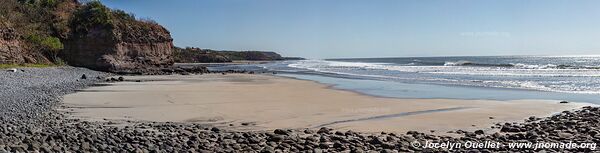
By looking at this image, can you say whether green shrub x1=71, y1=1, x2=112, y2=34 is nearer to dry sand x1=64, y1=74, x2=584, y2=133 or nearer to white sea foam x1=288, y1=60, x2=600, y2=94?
white sea foam x1=288, y1=60, x2=600, y2=94

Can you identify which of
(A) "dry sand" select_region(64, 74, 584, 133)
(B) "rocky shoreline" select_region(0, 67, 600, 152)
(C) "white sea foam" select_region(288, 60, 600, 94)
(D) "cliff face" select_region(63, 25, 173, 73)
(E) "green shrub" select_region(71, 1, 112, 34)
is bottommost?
(C) "white sea foam" select_region(288, 60, 600, 94)

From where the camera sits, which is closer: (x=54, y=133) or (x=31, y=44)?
(x=54, y=133)

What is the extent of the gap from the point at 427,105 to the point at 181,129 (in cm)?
825

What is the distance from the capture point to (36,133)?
7648 millimetres

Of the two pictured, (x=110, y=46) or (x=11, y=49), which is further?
(x=110, y=46)

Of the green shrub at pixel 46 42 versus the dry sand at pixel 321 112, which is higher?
the green shrub at pixel 46 42

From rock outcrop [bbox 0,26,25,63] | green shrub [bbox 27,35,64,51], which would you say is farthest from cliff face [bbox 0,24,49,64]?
green shrub [bbox 27,35,64,51]

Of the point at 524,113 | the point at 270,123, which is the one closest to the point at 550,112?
the point at 524,113

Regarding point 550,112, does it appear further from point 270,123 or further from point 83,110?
point 83,110

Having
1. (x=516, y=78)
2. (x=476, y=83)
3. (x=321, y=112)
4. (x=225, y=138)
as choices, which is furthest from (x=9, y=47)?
(x=516, y=78)

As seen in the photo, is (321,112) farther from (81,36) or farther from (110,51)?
(81,36)

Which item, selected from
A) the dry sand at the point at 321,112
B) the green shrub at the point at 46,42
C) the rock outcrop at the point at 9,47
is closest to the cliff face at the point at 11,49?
the rock outcrop at the point at 9,47

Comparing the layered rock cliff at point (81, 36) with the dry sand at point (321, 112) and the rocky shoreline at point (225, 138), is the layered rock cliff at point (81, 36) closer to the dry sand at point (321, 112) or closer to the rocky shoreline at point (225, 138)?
the dry sand at point (321, 112)

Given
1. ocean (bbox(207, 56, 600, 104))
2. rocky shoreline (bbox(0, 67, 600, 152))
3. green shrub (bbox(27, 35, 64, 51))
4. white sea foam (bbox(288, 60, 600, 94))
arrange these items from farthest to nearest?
green shrub (bbox(27, 35, 64, 51))
white sea foam (bbox(288, 60, 600, 94))
ocean (bbox(207, 56, 600, 104))
rocky shoreline (bbox(0, 67, 600, 152))
